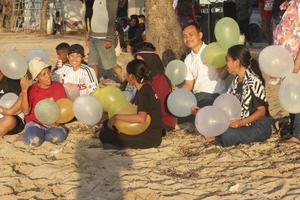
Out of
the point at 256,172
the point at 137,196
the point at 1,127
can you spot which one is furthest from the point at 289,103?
the point at 1,127

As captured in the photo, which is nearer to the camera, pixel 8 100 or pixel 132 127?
pixel 132 127

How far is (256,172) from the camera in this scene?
4.30 m

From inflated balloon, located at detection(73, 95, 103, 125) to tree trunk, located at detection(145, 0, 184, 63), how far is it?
2.78 m

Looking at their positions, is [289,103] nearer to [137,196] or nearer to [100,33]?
[137,196]

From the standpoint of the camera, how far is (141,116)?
190 inches

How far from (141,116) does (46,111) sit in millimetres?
1029

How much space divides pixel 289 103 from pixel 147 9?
377 cm

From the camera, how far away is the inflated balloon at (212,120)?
4.67m

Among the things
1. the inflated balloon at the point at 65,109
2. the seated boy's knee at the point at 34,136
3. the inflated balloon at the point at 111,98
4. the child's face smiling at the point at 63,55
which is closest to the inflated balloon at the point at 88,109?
the inflated balloon at the point at 111,98

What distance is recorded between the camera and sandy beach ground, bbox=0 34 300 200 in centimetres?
396

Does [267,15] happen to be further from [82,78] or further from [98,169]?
[98,169]

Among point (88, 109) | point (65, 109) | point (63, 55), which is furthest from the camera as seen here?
point (63, 55)

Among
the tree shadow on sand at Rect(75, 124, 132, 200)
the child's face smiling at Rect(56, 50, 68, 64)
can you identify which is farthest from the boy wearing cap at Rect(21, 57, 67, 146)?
the child's face smiling at Rect(56, 50, 68, 64)

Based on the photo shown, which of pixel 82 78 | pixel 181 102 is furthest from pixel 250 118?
pixel 82 78
